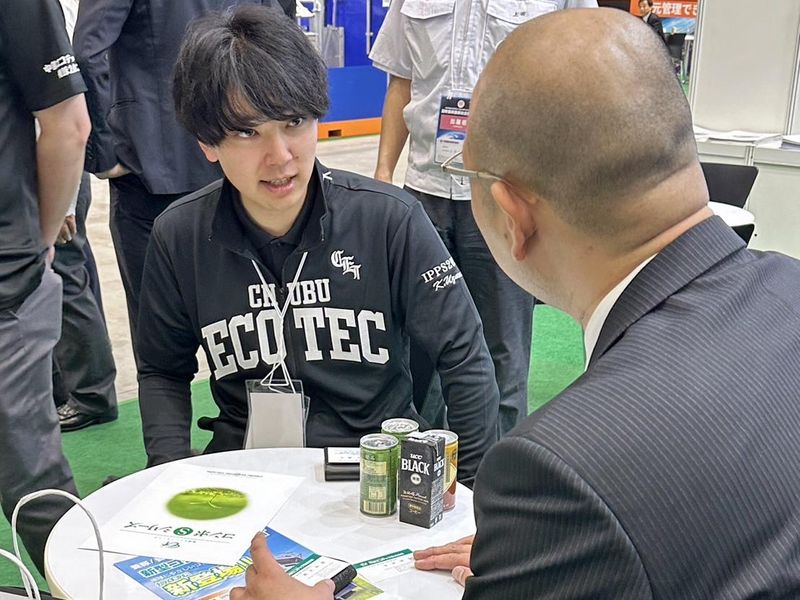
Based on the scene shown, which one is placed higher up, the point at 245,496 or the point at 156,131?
the point at 156,131

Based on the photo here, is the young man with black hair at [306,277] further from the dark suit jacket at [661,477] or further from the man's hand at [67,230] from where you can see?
the man's hand at [67,230]

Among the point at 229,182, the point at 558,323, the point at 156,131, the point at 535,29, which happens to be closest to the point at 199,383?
the point at 156,131

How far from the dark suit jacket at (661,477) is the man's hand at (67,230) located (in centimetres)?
228

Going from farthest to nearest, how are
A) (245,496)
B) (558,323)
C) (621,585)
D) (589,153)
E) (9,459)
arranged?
1. (558,323)
2. (9,459)
3. (245,496)
4. (589,153)
5. (621,585)

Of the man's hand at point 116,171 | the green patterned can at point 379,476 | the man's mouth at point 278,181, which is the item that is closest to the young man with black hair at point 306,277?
the man's mouth at point 278,181

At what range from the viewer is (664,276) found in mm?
1011

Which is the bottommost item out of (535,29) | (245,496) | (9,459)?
(9,459)

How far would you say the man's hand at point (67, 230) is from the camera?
294 centimetres

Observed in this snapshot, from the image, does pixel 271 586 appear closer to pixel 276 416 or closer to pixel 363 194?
pixel 276 416

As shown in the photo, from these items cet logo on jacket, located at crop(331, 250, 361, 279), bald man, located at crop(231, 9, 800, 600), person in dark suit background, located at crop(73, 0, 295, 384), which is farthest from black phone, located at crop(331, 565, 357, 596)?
person in dark suit background, located at crop(73, 0, 295, 384)

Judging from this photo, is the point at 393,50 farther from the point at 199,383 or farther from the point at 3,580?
the point at 3,580

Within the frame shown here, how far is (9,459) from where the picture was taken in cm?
214

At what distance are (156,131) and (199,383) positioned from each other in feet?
4.64

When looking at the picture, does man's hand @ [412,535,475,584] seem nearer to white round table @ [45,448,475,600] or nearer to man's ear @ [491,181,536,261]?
white round table @ [45,448,475,600]
